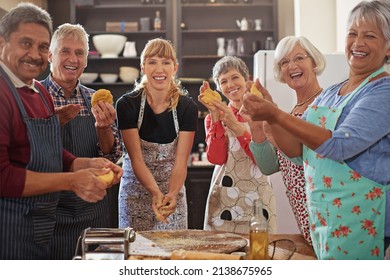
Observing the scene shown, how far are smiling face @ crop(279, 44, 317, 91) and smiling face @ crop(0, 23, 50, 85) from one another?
2.40 feet

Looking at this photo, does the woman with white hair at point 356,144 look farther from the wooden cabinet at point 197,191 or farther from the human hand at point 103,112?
the wooden cabinet at point 197,191

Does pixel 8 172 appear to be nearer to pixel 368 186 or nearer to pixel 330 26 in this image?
pixel 368 186

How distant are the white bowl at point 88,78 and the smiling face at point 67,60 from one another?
2232 millimetres

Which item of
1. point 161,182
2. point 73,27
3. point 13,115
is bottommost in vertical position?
point 161,182

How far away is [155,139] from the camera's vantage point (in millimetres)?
1628

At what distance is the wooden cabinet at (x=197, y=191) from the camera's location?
9.93ft

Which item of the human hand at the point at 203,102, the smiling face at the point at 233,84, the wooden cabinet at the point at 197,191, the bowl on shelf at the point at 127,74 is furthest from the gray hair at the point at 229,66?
the bowl on shelf at the point at 127,74

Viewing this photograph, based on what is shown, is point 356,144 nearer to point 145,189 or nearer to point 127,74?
point 145,189

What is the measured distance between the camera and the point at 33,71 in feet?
3.54

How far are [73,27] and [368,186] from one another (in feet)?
2.98

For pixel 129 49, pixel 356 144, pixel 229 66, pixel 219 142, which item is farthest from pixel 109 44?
pixel 356 144

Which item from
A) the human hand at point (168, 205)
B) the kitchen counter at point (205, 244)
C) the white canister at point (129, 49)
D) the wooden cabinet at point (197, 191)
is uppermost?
the white canister at point (129, 49)

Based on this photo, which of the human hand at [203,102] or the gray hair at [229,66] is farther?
the gray hair at [229,66]
